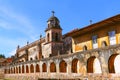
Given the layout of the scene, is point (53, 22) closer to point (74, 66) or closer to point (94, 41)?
point (94, 41)

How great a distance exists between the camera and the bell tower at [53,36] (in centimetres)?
4216

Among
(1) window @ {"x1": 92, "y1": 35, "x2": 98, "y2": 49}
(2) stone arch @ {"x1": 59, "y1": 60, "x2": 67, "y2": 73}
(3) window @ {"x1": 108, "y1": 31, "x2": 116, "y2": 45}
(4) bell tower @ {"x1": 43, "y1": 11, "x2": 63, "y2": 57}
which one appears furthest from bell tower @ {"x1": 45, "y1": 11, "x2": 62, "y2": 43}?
(3) window @ {"x1": 108, "y1": 31, "x2": 116, "y2": 45}

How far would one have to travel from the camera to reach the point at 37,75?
2916cm

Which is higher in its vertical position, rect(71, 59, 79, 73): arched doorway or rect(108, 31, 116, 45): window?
rect(108, 31, 116, 45): window

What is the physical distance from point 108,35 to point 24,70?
19.6m

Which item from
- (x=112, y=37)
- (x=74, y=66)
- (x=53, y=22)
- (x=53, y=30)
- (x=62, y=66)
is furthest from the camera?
(x=53, y=22)

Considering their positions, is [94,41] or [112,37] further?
[94,41]

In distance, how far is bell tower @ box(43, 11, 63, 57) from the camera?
138ft

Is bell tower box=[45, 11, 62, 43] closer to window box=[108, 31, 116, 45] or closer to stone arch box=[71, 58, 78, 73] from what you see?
stone arch box=[71, 58, 78, 73]

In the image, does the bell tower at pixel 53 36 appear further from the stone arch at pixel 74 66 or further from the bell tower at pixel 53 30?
the stone arch at pixel 74 66

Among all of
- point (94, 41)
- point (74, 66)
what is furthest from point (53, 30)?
point (74, 66)

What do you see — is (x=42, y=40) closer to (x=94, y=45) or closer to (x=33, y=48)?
(x=33, y=48)

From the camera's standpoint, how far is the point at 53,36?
42.5m

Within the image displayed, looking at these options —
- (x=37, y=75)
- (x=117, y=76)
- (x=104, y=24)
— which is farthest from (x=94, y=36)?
(x=37, y=75)
